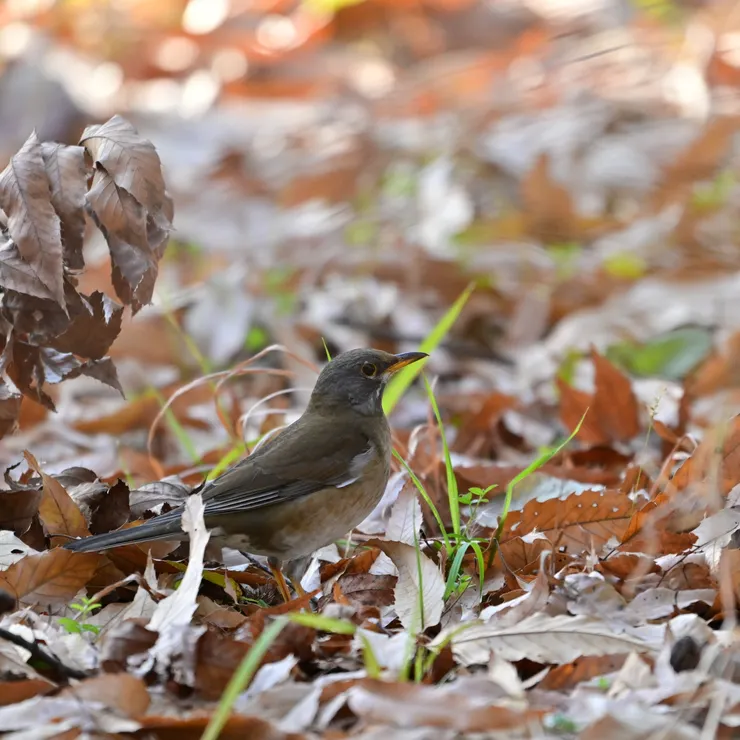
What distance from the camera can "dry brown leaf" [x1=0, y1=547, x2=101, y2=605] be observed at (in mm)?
3467

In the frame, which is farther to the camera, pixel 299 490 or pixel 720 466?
pixel 299 490

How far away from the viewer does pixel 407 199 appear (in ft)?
30.1

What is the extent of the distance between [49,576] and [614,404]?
2.83 m

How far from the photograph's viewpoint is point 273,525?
3.96 metres

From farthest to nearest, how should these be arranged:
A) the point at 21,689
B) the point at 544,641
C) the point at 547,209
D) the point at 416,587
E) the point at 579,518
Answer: the point at 547,209 < the point at 579,518 < the point at 416,587 < the point at 544,641 < the point at 21,689

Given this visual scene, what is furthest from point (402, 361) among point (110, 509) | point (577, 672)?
point (577, 672)

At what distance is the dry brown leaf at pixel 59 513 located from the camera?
3.76 metres

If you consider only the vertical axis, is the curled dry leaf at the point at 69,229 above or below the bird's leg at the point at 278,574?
above

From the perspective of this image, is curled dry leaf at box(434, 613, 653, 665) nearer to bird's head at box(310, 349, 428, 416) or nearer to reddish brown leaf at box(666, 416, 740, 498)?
reddish brown leaf at box(666, 416, 740, 498)

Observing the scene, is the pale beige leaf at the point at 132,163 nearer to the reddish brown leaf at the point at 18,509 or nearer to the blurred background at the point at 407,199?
the reddish brown leaf at the point at 18,509

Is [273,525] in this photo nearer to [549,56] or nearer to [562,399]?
[562,399]

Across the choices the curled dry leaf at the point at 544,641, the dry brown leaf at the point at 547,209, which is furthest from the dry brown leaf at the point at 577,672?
the dry brown leaf at the point at 547,209

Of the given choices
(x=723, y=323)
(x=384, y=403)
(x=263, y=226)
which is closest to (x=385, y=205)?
(x=263, y=226)

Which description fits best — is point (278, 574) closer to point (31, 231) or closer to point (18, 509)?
point (18, 509)
